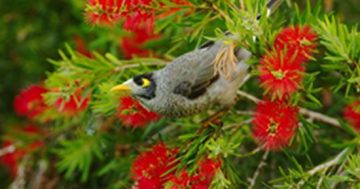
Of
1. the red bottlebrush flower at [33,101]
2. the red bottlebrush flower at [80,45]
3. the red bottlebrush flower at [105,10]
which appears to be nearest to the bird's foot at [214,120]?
the red bottlebrush flower at [105,10]

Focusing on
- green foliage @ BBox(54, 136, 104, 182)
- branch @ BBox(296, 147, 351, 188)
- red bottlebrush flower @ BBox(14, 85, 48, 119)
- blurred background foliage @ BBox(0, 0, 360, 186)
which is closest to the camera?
branch @ BBox(296, 147, 351, 188)

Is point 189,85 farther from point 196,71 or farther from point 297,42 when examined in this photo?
point 297,42

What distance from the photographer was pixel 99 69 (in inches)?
102

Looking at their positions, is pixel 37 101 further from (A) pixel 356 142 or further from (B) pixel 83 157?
(A) pixel 356 142

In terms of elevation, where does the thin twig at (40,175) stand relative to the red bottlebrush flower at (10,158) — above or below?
below

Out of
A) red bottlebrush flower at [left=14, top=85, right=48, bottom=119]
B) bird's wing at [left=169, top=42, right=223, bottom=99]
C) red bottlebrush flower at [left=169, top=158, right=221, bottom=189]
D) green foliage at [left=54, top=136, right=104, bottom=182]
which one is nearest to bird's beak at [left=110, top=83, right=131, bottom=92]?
bird's wing at [left=169, top=42, right=223, bottom=99]

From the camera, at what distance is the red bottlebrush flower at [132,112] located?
2414 millimetres

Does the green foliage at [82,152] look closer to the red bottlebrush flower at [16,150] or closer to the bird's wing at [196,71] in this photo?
the red bottlebrush flower at [16,150]

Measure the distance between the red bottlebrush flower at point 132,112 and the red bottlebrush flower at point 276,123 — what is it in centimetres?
48

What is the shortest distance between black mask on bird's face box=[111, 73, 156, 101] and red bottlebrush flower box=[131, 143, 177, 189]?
0.73ft

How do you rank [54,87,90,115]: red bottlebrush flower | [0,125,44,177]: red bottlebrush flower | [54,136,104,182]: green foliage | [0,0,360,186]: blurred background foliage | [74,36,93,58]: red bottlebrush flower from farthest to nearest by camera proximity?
[0,0,360,186]: blurred background foliage < [74,36,93,58]: red bottlebrush flower < [0,125,44,177]: red bottlebrush flower < [54,136,104,182]: green foliage < [54,87,90,115]: red bottlebrush flower

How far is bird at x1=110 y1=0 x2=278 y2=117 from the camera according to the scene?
2.44 m

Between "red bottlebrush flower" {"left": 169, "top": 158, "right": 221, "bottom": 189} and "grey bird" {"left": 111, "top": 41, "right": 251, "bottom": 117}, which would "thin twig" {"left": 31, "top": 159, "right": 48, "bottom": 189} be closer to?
"grey bird" {"left": 111, "top": 41, "right": 251, "bottom": 117}

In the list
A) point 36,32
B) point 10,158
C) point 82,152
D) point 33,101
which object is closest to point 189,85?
point 82,152
